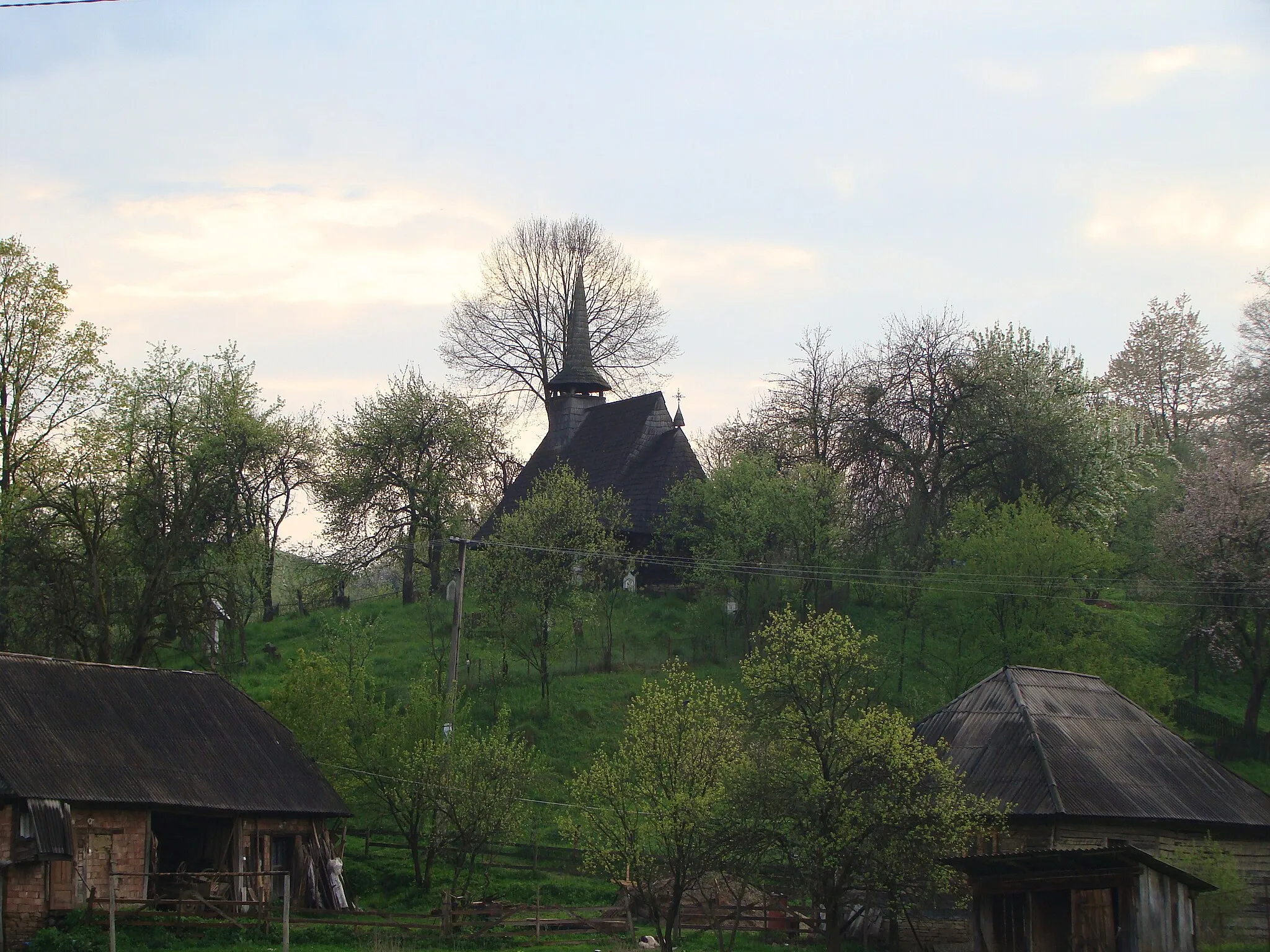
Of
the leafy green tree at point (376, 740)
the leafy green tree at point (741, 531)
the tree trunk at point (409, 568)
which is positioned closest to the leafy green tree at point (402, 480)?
the tree trunk at point (409, 568)

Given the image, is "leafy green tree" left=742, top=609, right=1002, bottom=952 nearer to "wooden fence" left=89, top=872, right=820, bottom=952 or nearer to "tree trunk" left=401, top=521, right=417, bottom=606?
"wooden fence" left=89, top=872, right=820, bottom=952

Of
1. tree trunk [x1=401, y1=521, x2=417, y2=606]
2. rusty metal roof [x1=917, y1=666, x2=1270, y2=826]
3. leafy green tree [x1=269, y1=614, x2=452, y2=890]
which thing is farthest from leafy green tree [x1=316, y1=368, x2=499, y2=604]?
rusty metal roof [x1=917, y1=666, x2=1270, y2=826]

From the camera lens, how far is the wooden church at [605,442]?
203ft

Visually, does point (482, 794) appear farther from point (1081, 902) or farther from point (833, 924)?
point (1081, 902)

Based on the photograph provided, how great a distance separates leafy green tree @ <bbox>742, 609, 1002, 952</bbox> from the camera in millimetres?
24031

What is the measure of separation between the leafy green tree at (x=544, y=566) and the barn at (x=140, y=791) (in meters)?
12.7

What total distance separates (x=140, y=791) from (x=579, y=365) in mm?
44333

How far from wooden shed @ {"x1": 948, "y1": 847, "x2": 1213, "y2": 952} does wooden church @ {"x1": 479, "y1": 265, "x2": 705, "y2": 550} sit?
34339 millimetres

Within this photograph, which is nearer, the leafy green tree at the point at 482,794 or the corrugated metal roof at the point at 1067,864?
the corrugated metal roof at the point at 1067,864

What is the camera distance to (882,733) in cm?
2466

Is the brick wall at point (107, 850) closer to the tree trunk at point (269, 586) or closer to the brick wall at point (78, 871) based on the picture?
the brick wall at point (78, 871)

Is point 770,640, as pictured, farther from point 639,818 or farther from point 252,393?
point 252,393

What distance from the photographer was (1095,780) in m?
30.7

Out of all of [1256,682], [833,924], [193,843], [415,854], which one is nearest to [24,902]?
[193,843]
